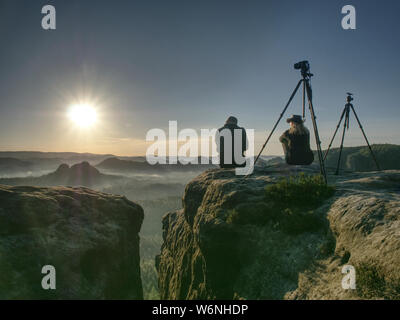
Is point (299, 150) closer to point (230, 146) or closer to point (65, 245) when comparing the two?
point (230, 146)

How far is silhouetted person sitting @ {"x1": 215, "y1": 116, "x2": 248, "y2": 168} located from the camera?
19.3 meters

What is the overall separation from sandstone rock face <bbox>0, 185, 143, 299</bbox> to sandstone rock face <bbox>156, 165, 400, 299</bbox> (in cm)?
562

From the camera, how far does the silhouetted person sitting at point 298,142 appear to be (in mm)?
15664

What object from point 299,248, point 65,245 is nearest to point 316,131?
point 299,248

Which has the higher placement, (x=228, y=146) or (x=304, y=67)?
(x=304, y=67)

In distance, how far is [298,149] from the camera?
1591 centimetres

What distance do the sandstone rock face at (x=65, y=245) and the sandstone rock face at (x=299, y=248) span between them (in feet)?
18.4

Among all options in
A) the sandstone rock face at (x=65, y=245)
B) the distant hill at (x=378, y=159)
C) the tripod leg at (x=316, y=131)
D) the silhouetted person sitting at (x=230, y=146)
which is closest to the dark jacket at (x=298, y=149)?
the tripod leg at (x=316, y=131)

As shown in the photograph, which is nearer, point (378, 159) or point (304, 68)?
point (304, 68)

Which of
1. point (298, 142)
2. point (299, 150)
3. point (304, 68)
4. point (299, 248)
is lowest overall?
point (299, 248)

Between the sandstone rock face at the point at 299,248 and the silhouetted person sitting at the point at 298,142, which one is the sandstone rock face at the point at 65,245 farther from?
the silhouetted person sitting at the point at 298,142

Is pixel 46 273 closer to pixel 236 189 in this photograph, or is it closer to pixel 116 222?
pixel 116 222

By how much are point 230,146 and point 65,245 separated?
46.8 ft
